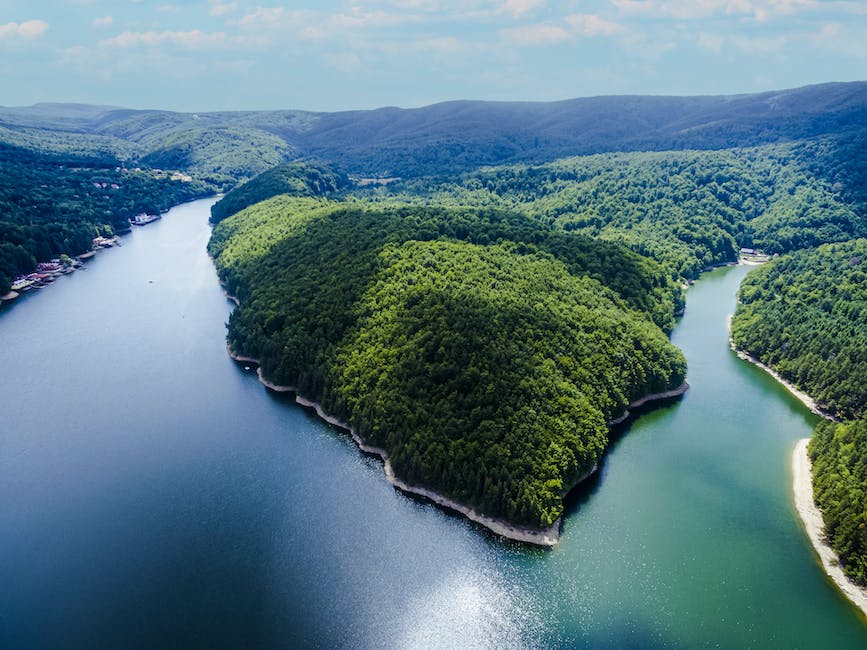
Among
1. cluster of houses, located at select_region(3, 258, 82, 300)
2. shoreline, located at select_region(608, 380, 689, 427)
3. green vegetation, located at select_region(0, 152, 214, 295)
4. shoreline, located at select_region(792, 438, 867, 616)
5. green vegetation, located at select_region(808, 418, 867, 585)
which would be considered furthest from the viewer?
green vegetation, located at select_region(0, 152, 214, 295)

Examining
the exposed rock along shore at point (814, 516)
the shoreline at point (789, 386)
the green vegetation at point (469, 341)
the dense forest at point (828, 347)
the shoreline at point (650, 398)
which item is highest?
the green vegetation at point (469, 341)

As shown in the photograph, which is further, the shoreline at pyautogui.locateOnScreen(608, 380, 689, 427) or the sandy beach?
the shoreline at pyautogui.locateOnScreen(608, 380, 689, 427)

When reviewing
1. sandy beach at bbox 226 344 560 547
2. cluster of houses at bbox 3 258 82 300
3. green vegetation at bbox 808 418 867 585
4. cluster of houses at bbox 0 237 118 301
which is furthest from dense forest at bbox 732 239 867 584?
cluster of houses at bbox 3 258 82 300

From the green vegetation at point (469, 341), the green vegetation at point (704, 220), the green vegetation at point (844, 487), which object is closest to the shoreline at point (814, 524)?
the green vegetation at point (844, 487)

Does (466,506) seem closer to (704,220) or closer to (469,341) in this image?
(469,341)

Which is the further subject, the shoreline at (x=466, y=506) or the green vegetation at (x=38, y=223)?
the green vegetation at (x=38, y=223)

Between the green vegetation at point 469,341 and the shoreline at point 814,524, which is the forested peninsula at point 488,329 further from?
the shoreline at point 814,524

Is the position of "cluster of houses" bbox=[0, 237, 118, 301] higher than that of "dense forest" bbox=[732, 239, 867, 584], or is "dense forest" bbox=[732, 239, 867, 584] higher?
"dense forest" bbox=[732, 239, 867, 584]

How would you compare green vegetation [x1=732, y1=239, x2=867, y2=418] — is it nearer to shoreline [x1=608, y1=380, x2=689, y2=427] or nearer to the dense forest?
the dense forest
